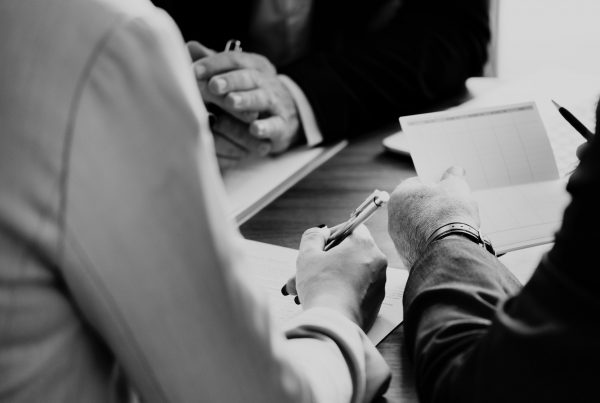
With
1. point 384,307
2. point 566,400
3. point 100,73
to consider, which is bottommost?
point 384,307

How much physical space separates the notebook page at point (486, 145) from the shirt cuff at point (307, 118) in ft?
0.95

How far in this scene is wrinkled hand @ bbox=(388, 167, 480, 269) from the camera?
0.78 meters

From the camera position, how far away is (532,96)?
1.30 meters

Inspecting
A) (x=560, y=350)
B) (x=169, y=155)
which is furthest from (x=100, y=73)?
(x=560, y=350)

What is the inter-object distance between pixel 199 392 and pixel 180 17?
3.73ft

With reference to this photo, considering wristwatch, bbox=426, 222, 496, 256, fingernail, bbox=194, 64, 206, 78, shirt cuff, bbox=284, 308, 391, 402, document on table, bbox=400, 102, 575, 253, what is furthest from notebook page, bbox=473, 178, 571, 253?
fingernail, bbox=194, 64, 206, 78

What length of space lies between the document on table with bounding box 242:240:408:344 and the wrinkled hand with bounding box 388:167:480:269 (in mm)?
36

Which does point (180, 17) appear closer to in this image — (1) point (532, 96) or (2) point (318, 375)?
(1) point (532, 96)

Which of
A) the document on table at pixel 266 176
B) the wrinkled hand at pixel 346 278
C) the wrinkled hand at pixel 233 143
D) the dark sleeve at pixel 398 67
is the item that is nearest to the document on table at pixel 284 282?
the wrinkled hand at pixel 346 278

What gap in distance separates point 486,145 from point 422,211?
275mm

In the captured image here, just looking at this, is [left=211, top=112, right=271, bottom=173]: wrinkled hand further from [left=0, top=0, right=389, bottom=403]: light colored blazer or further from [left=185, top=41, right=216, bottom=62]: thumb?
[left=0, top=0, right=389, bottom=403]: light colored blazer

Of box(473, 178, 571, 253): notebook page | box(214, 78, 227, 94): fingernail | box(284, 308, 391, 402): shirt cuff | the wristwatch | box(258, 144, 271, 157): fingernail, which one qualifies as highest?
box(214, 78, 227, 94): fingernail

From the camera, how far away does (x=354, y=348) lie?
0.63 meters

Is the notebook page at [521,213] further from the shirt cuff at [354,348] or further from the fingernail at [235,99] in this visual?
the fingernail at [235,99]
